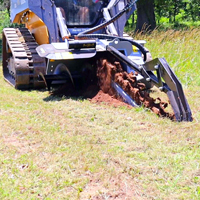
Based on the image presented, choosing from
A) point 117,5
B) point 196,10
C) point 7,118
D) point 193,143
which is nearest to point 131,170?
point 193,143

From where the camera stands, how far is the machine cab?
262 inches

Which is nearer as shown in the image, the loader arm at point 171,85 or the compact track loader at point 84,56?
the loader arm at point 171,85

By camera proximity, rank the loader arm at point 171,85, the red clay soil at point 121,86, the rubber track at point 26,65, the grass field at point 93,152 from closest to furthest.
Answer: the grass field at point 93,152, the loader arm at point 171,85, the red clay soil at point 121,86, the rubber track at point 26,65

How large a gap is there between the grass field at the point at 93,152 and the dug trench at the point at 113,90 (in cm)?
18

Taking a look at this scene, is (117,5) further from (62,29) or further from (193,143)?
(193,143)

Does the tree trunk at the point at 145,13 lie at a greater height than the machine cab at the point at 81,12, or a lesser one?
lesser

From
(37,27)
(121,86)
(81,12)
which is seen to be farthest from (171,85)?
(37,27)

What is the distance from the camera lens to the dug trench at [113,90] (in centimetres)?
468

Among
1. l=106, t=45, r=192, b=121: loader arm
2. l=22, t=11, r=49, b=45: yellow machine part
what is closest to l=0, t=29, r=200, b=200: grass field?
l=106, t=45, r=192, b=121: loader arm

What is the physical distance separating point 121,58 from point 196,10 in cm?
2331

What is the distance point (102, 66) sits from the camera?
5.30 metres

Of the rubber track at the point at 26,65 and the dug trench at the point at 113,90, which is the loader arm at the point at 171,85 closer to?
the dug trench at the point at 113,90

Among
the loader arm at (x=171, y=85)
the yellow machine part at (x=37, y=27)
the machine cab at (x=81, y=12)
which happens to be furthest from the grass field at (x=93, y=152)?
the machine cab at (x=81, y=12)

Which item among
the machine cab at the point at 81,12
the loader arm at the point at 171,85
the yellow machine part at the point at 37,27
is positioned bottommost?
the loader arm at the point at 171,85
